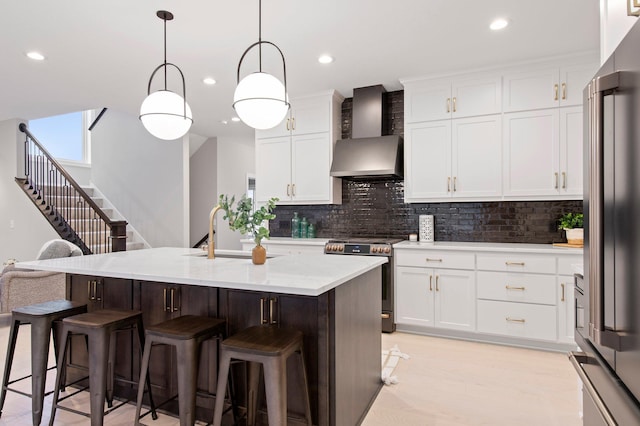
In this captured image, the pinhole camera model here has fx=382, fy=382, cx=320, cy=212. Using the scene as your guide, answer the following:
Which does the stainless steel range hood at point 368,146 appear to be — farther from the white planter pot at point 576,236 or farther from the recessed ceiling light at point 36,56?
the recessed ceiling light at point 36,56

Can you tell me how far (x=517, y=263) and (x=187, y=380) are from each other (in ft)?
9.62

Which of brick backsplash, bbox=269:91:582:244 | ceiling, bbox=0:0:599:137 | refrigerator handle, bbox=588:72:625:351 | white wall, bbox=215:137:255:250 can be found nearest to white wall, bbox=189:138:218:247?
white wall, bbox=215:137:255:250

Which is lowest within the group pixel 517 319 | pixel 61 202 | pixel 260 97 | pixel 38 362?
pixel 517 319

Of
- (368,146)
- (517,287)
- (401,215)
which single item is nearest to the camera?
(517,287)

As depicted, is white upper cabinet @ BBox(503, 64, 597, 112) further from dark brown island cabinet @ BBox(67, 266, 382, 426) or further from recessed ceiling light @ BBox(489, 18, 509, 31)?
dark brown island cabinet @ BBox(67, 266, 382, 426)

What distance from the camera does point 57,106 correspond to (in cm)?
519

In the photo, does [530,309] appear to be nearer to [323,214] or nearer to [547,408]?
[547,408]

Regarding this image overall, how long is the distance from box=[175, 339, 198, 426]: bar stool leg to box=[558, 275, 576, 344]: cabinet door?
121 inches

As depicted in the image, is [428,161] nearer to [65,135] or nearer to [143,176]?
[143,176]

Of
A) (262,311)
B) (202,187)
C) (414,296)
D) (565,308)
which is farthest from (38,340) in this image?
(202,187)

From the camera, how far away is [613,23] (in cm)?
122

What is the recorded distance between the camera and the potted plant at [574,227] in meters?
3.48

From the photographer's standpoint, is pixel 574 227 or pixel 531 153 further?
pixel 531 153

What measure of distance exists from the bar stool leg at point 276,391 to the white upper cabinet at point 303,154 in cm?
303
